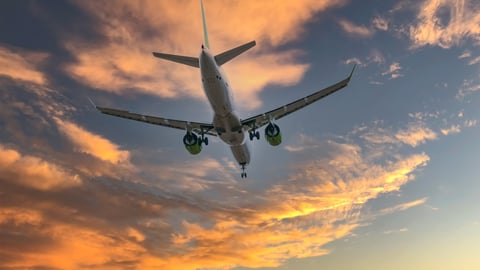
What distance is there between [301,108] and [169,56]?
60.5ft

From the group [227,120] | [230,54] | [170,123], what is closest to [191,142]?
[170,123]

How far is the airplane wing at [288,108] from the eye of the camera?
2067 inches

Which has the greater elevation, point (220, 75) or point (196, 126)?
point (196, 126)

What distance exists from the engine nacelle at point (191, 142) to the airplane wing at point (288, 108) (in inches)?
245

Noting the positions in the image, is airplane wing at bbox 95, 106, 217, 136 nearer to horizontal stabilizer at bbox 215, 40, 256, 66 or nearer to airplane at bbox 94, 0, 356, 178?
airplane at bbox 94, 0, 356, 178

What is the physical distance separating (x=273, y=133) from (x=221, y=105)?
10.4 metres

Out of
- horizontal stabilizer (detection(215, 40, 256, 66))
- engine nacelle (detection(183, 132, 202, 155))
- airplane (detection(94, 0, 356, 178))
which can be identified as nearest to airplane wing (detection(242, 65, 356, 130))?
airplane (detection(94, 0, 356, 178))

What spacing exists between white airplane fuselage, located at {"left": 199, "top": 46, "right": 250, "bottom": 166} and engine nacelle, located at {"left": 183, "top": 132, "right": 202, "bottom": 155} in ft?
10.4

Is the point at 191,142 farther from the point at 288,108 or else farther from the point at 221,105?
the point at 288,108

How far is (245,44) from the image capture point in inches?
1764

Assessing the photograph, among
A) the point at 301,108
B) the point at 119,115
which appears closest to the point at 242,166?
the point at 301,108

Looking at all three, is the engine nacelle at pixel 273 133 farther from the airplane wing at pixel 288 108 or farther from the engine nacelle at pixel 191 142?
the engine nacelle at pixel 191 142

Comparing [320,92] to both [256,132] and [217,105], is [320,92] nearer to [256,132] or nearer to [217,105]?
[256,132]

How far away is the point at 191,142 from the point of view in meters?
55.5
